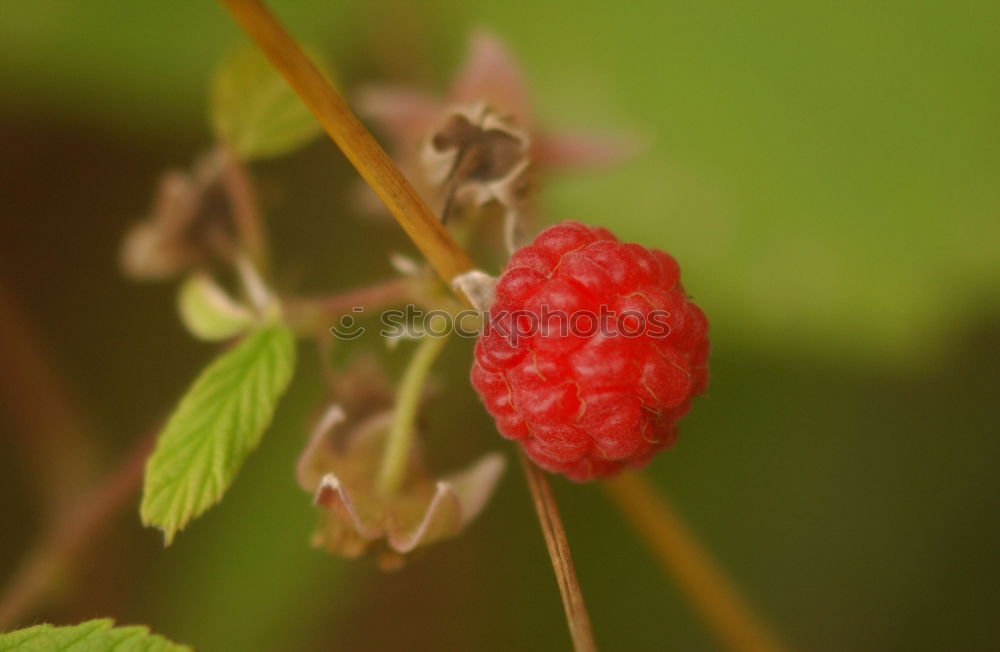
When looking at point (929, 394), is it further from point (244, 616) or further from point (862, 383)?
point (244, 616)

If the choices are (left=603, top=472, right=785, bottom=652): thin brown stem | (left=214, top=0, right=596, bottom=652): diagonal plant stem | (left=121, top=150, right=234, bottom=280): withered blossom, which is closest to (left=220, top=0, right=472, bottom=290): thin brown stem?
A: (left=214, top=0, right=596, bottom=652): diagonal plant stem

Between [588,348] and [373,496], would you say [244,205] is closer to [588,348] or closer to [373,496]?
[373,496]

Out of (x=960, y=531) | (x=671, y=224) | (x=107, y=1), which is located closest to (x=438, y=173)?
(x=671, y=224)

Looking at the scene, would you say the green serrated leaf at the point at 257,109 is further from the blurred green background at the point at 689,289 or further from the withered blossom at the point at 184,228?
the blurred green background at the point at 689,289

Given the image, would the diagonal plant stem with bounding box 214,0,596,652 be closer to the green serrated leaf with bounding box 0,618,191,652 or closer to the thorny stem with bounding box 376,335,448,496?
the thorny stem with bounding box 376,335,448,496

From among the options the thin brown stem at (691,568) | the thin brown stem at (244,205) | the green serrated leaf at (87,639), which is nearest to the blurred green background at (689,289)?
the thin brown stem at (691,568)
